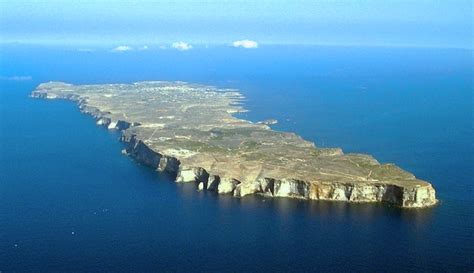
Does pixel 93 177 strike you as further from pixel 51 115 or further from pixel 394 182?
pixel 51 115

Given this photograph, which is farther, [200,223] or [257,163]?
[257,163]

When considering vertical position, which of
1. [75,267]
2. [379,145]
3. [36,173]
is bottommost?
[75,267]

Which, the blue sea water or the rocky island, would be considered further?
the rocky island

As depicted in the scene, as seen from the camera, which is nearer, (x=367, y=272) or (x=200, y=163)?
(x=367, y=272)

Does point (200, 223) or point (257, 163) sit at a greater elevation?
point (257, 163)

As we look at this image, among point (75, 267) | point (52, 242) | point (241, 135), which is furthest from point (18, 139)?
point (75, 267)

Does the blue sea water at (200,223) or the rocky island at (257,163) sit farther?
the rocky island at (257,163)

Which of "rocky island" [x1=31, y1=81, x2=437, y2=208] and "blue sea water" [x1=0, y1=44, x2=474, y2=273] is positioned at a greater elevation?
"rocky island" [x1=31, y1=81, x2=437, y2=208]

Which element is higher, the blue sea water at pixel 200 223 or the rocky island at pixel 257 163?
the rocky island at pixel 257 163
